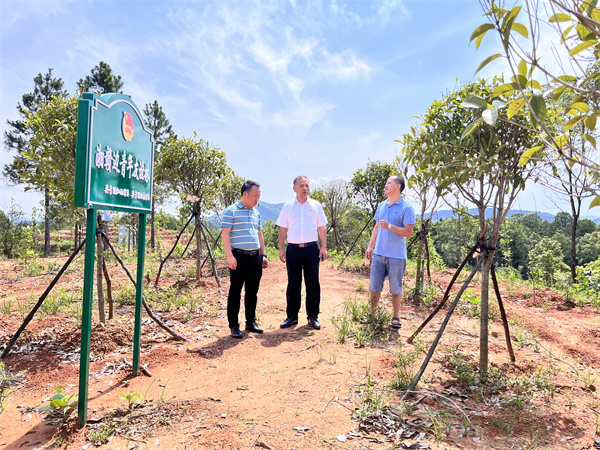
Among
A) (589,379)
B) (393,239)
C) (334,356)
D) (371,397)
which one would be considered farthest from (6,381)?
(589,379)

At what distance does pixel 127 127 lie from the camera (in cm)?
304

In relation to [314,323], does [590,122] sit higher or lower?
higher

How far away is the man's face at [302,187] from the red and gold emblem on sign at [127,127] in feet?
6.66

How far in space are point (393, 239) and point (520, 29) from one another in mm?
2985

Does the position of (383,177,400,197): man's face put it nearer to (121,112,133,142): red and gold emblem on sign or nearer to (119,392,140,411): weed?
(121,112,133,142): red and gold emblem on sign

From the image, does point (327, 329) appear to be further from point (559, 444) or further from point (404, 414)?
point (559, 444)

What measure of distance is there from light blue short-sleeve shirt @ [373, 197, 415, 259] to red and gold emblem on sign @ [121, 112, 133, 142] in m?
2.90

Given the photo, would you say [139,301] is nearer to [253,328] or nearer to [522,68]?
[253,328]

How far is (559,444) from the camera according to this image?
7.59 feet

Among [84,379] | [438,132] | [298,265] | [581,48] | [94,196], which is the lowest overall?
[84,379]

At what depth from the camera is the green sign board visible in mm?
2506

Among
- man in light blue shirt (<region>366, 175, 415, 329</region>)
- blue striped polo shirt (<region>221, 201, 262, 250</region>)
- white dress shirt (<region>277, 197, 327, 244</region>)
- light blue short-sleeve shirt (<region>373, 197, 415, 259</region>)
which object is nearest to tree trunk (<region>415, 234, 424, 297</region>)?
→ man in light blue shirt (<region>366, 175, 415, 329</region>)

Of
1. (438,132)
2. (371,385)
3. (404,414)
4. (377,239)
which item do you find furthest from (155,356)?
(438,132)

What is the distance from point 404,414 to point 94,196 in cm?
282
